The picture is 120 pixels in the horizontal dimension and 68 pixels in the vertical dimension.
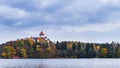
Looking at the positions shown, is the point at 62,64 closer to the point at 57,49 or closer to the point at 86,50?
the point at 86,50

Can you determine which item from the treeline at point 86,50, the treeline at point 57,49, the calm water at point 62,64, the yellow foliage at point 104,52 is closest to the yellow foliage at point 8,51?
the treeline at point 57,49

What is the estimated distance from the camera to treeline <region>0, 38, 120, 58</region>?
177 m

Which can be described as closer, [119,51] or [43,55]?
[119,51]

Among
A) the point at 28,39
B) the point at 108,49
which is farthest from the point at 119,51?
the point at 28,39

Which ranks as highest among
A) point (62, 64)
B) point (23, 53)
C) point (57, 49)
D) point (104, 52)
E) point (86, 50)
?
point (57, 49)

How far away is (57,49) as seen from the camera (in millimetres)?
183750

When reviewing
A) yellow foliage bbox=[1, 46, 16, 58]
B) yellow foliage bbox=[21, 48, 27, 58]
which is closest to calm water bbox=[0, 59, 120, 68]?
yellow foliage bbox=[21, 48, 27, 58]

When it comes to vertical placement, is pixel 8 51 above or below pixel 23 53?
above

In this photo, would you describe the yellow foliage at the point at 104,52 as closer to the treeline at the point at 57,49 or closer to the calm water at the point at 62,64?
the treeline at the point at 57,49

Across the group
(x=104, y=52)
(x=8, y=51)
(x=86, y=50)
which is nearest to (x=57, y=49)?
(x=86, y=50)

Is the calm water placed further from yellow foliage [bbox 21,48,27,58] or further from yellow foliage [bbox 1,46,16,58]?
yellow foliage [bbox 1,46,16,58]

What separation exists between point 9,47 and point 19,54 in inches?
369

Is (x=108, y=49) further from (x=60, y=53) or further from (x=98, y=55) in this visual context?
(x=60, y=53)

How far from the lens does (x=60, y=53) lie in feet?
601
